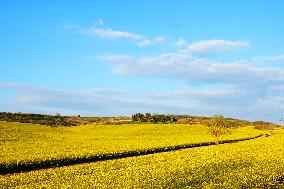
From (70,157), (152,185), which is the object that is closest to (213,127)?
(70,157)

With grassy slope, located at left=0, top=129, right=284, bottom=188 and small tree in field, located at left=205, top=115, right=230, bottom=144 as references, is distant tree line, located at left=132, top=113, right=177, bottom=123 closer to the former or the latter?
small tree in field, located at left=205, top=115, right=230, bottom=144

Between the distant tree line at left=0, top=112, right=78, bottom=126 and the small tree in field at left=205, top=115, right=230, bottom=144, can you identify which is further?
the distant tree line at left=0, top=112, right=78, bottom=126

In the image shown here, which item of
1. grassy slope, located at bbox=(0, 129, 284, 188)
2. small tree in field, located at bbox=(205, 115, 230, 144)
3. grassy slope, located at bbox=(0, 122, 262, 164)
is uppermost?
small tree in field, located at bbox=(205, 115, 230, 144)

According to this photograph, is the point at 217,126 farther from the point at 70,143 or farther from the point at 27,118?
the point at 27,118

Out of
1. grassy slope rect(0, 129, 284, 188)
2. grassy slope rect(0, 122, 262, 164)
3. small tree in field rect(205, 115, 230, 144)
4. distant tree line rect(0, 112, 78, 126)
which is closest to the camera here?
grassy slope rect(0, 129, 284, 188)

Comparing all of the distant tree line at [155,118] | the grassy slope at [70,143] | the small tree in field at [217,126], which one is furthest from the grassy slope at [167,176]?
the distant tree line at [155,118]

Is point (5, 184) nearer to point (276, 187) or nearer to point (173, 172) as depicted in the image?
point (173, 172)

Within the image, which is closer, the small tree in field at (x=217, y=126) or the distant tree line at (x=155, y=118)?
the small tree in field at (x=217, y=126)

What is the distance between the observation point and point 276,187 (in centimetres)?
3142

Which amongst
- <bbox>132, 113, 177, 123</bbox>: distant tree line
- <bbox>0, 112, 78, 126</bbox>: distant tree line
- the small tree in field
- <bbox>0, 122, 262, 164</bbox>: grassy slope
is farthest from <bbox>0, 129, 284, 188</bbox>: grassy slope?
<bbox>0, 112, 78, 126</bbox>: distant tree line

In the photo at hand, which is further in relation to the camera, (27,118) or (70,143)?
(27,118)

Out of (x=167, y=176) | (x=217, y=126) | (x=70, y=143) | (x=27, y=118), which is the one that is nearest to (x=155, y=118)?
(x=27, y=118)

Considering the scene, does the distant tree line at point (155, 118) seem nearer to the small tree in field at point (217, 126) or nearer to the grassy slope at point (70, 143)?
the grassy slope at point (70, 143)

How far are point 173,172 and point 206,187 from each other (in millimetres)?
8374
